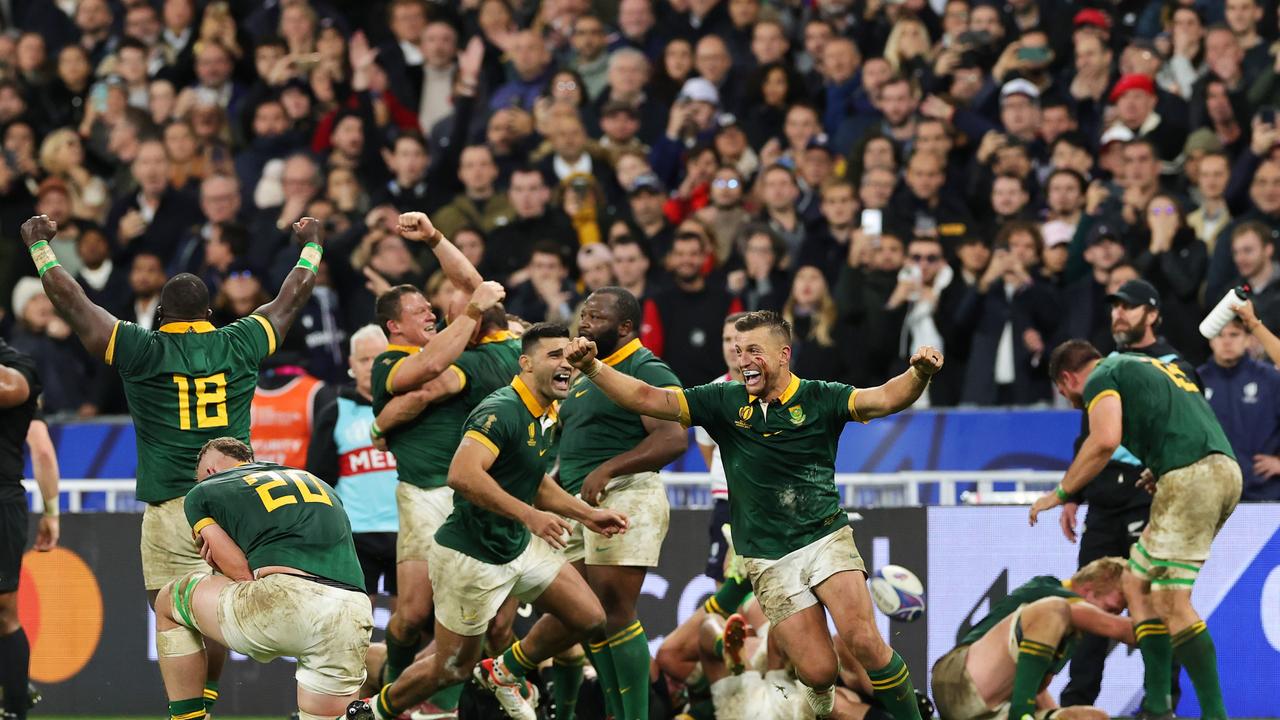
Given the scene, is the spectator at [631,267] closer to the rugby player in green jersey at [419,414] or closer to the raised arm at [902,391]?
the rugby player in green jersey at [419,414]

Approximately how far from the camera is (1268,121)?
1584cm

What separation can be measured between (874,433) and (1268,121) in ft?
14.5

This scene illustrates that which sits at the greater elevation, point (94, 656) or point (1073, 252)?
point (1073, 252)

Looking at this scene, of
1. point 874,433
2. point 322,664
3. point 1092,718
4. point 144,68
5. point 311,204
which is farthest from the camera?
point 144,68

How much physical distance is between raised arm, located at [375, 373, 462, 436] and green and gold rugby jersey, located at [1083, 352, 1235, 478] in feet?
12.3

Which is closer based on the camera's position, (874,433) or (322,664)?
(322,664)

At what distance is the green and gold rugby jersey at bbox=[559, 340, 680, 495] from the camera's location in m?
10.9

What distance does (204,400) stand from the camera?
10398 mm

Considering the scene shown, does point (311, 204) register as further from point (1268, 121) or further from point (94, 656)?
point (1268, 121)

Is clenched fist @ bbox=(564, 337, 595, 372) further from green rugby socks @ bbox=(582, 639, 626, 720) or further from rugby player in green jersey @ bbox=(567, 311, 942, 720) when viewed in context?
green rugby socks @ bbox=(582, 639, 626, 720)

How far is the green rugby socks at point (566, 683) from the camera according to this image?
37.2ft

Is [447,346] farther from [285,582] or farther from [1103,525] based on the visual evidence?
[1103,525]

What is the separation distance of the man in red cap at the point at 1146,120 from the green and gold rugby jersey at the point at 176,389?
882 centimetres

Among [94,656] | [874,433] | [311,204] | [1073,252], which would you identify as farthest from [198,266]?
[1073,252]
